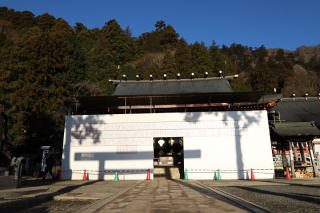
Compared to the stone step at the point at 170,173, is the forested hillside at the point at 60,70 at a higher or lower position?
higher

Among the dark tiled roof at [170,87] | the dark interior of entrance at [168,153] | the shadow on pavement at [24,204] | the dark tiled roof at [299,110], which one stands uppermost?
the dark tiled roof at [170,87]

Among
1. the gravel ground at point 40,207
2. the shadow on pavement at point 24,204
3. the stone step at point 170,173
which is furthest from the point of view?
the stone step at point 170,173

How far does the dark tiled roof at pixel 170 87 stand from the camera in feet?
66.9

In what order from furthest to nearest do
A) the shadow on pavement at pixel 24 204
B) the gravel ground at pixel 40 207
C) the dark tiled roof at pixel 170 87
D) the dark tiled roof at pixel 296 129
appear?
the dark tiled roof at pixel 170 87 → the dark tiled roof at pixel 296 129 → the shadow on pavement at pixel 24 204 → the gravel ground at pixel 40 207

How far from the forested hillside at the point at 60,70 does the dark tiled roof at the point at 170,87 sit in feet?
17.0

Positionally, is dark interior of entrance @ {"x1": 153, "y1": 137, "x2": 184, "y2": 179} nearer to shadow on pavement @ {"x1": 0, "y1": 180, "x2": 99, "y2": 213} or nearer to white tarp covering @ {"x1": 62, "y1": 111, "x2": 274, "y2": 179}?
white tarp covering @ {"x1": 62, "y1": 111, "x2": 274, "y2": 179}

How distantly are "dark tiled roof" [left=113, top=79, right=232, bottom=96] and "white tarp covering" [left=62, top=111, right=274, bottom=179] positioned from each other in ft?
19.3

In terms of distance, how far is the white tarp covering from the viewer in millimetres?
13969

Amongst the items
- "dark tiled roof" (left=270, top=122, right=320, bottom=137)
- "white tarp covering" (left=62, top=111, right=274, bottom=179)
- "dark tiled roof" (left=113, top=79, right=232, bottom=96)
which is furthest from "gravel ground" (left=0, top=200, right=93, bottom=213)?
"dark tiled roof" (left=113, top=79, right=232, bottom=96)

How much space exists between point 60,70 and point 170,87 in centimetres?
1490

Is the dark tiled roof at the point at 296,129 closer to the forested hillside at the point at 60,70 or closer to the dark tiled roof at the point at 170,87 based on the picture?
the dark tiled roof at the point at 170,87

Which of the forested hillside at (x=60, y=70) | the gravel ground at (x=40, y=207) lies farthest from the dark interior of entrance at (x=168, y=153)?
the gravel ground at (x=40, y=207)

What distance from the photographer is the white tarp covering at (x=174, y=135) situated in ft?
45.8

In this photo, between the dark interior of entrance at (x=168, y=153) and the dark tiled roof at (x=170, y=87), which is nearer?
the dark tiled roof at (x=170, y=87)
